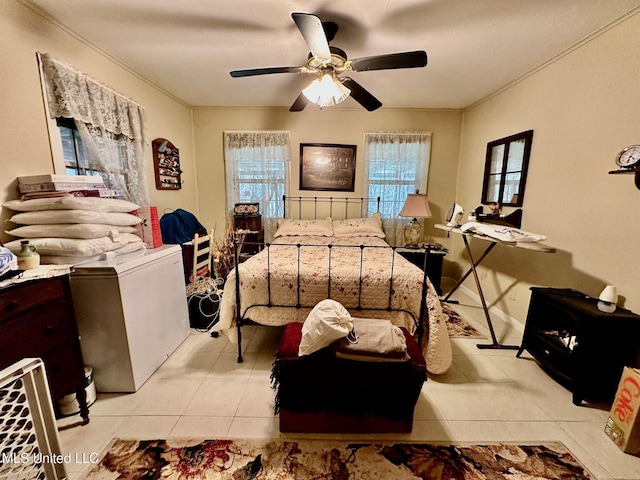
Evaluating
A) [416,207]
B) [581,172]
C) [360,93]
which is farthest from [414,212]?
[360,93]

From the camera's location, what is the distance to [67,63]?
1874 mm

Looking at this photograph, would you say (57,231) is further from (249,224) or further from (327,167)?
(327,167)

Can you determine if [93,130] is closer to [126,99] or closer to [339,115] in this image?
[126,99]

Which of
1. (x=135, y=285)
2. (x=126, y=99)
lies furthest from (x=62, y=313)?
(x=126, y=99)

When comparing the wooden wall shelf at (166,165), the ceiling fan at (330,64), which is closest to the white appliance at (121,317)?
the wooden wall shelf at (166,165)

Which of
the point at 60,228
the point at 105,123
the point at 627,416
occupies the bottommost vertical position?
the point at 627,416

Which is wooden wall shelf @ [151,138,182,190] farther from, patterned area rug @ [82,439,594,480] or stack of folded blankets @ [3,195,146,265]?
patterned area rug @ [82,439,594,480]

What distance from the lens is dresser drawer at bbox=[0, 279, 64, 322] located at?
1.11 meters

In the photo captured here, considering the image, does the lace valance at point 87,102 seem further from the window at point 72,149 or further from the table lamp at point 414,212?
the table lamp at point 414,212

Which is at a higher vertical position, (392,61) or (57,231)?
(392,61)

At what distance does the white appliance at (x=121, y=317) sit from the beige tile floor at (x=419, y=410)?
0.49ft

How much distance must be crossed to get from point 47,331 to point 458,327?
312 cm

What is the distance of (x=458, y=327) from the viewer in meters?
2.63

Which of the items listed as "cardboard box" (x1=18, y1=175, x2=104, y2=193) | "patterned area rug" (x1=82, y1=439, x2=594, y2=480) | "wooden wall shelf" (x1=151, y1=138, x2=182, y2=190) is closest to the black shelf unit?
"patterned area rug" (x1=82, y1=439, x2=594, y2=480)
